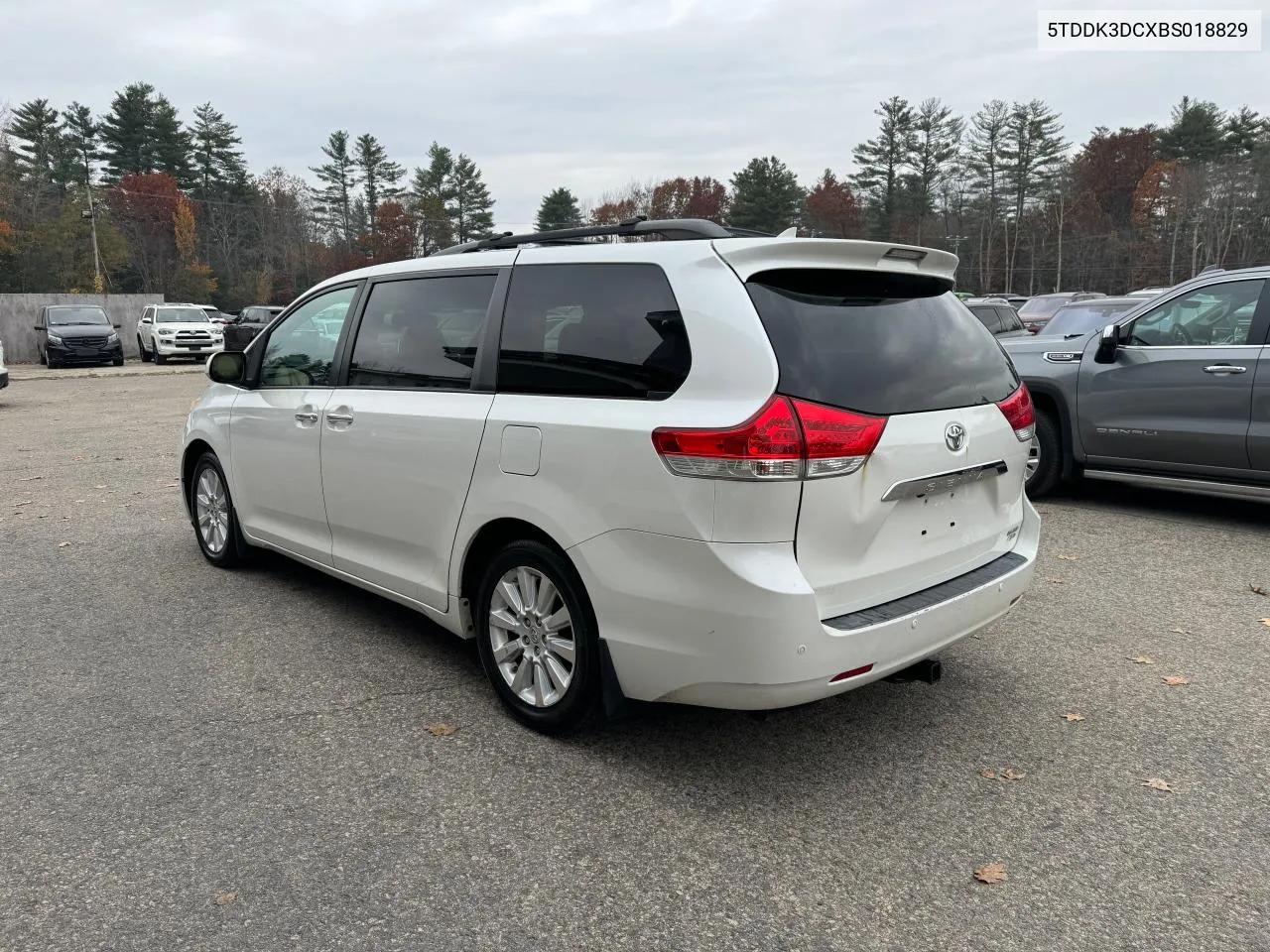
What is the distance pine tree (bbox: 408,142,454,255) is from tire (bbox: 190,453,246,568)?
6939 cm

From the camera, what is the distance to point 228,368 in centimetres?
526

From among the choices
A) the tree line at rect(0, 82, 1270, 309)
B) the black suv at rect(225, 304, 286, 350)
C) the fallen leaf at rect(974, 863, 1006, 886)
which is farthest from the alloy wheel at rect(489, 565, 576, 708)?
the tree line at rect(0, 82, 1270, 309)

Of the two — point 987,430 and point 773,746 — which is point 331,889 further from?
point 987,430

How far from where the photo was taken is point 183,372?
25.5 m

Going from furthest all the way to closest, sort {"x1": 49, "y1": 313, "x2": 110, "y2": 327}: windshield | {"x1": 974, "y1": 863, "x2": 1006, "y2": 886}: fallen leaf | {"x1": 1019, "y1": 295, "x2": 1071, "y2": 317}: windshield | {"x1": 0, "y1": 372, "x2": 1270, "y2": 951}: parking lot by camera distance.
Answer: {"x1": 49, "y1": 313, "x2": 110, "y2": 327}: windshield, {"x1": 1019, "y1": 295, "x2": 1071, "y2": 317}: windshield, {"x1": 974, "y1": 863, "x2": 1006, "y2": 886}: fallen leaf, {"x1": 0, "y1": 372, "x2": 1270, "y2": 951}: parking lot

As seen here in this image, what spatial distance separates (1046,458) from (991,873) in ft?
18.7

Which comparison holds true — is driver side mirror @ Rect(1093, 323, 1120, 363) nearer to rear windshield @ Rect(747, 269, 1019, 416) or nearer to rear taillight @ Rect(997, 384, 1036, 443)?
rear taillight @ Rect(997, 384, 1036, 443)

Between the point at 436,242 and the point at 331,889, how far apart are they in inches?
2884

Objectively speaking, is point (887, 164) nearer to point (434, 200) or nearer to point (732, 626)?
point (434, 200)

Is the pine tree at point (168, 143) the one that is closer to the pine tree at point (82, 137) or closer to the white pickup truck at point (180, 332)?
the pine tree at point (82, 137)

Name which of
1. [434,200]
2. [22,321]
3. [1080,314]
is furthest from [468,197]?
[1080,314]

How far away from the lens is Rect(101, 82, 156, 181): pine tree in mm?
68062

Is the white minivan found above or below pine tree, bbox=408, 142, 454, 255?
below

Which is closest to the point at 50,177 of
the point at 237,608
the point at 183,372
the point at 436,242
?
the point at 436,242
